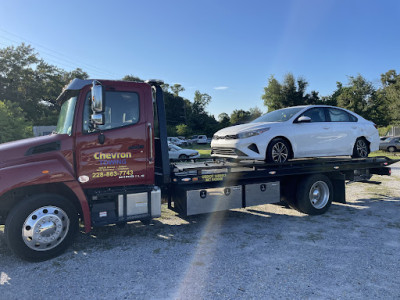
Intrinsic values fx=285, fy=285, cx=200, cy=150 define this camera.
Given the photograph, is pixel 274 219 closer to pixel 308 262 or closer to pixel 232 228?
pixel 232 228

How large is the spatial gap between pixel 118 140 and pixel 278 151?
323cm

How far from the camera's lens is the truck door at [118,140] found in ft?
13.5

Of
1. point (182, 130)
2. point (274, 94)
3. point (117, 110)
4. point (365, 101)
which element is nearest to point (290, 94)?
point (274, 94)

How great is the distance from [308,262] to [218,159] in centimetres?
335

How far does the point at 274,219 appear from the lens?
5.85m

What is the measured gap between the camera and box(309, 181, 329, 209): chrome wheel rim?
20.6 ft

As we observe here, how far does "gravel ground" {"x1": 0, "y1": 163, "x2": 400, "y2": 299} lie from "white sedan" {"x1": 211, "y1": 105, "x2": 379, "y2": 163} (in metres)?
1.42

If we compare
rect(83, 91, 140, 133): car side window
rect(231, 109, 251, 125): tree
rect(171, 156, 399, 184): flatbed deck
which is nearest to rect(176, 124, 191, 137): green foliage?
rect(231, 109, 251, 125): tree

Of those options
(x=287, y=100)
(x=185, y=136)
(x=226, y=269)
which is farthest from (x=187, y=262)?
(x=185, y=136)

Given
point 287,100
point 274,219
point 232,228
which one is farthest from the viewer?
point 287,100

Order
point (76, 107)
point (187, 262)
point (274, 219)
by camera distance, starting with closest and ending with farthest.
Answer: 1. point (187, 262)
2. point (76, 107)
3. point (274, 219)

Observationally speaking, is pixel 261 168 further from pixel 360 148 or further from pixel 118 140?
pixel 360 148

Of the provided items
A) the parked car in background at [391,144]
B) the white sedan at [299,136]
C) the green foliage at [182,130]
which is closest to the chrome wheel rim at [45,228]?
the white sedan at [299,136]

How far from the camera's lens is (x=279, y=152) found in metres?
5.85
